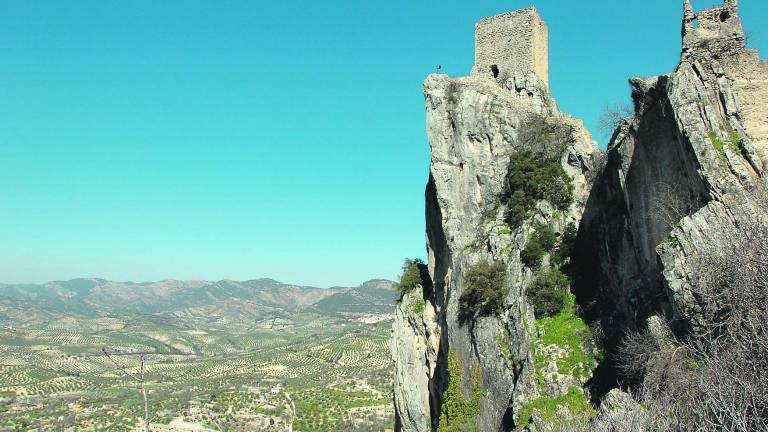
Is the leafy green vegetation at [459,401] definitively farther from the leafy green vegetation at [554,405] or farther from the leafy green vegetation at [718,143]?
the leafy green vegetation at [718,143]

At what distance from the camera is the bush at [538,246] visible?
32094 millimetres

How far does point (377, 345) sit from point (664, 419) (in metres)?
158

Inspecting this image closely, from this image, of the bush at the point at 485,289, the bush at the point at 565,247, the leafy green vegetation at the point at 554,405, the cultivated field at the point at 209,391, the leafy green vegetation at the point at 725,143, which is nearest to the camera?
the leafy green vegetation at the point at 725,143

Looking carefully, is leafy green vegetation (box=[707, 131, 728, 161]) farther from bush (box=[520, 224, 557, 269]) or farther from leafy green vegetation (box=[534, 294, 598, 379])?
bush (box=[520, 224, 557, 269])

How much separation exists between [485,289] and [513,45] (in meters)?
17.4

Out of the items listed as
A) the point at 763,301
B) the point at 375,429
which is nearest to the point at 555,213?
the point at 763,301

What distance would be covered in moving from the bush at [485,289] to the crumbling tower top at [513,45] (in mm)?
14071

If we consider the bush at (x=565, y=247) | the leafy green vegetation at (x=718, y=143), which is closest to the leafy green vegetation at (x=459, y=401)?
the bush at (x=565, y=247)

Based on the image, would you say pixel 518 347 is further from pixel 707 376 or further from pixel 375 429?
pixel 375 429

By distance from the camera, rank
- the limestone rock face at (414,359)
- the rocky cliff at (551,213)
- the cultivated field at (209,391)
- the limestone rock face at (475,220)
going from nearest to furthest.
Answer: the rocky cliff at (551,213)
the limestone rock face at (475,220)
the limestone rock face at (414,359)
the cultivated field at (209,391)

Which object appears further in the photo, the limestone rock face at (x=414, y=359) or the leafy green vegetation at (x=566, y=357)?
the limestone rock face at (x=414, y=359)

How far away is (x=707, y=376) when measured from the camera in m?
15.5

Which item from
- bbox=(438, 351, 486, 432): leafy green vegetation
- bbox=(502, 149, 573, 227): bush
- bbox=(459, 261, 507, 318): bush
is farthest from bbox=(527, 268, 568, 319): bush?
bbox=(438, 351, 486, 432): leafy green vegetation

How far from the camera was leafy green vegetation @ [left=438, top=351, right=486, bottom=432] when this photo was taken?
100ft
